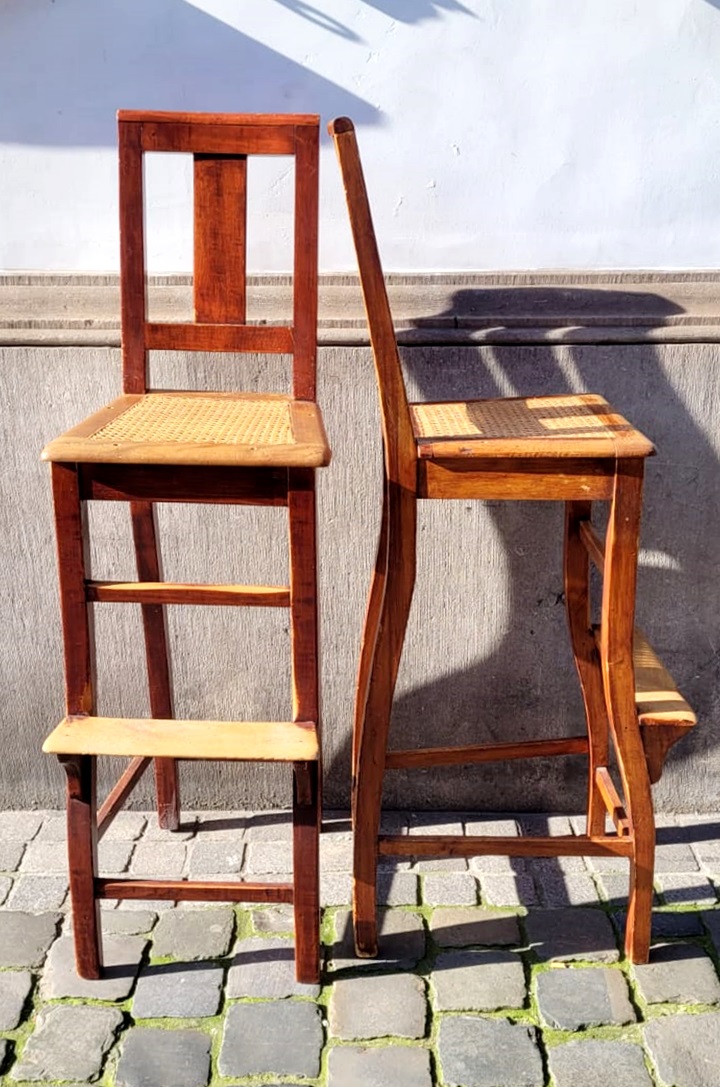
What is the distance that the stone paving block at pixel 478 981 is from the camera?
7.82ft

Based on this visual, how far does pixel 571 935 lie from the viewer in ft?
8.52

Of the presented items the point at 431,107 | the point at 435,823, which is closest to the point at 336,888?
the point at 435,823

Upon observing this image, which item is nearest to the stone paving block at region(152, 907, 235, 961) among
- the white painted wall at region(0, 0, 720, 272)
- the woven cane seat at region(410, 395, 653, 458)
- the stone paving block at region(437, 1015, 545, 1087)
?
the stone paving block at region(437, 1015, 545, 1087)

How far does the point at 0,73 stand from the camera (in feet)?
9.24

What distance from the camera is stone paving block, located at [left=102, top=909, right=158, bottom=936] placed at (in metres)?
2.61

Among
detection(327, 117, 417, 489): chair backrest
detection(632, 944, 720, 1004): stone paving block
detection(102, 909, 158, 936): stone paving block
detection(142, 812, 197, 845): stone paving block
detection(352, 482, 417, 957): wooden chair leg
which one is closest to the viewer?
detection(327, 117, 417, 489): chair backrest

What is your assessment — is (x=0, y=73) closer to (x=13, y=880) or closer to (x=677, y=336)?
(x=677, y=336)

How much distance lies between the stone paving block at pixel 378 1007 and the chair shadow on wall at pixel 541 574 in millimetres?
450

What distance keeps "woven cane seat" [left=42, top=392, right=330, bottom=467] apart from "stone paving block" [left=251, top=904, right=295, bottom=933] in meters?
1.04

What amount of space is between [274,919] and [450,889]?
15.8 inches

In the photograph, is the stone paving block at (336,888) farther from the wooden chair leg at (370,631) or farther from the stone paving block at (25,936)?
the stone paving block at (25,936)

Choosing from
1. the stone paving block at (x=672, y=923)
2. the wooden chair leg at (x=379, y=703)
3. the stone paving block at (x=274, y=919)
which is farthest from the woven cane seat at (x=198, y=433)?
the stone paving block at (x=672, y=923)

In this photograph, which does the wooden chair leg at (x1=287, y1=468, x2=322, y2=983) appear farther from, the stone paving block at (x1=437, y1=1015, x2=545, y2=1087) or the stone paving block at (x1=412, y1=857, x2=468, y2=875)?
the stone paving block at (x1=412, y1=857, x2=468, y2=875)

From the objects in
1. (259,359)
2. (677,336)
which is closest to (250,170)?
(259,359)
